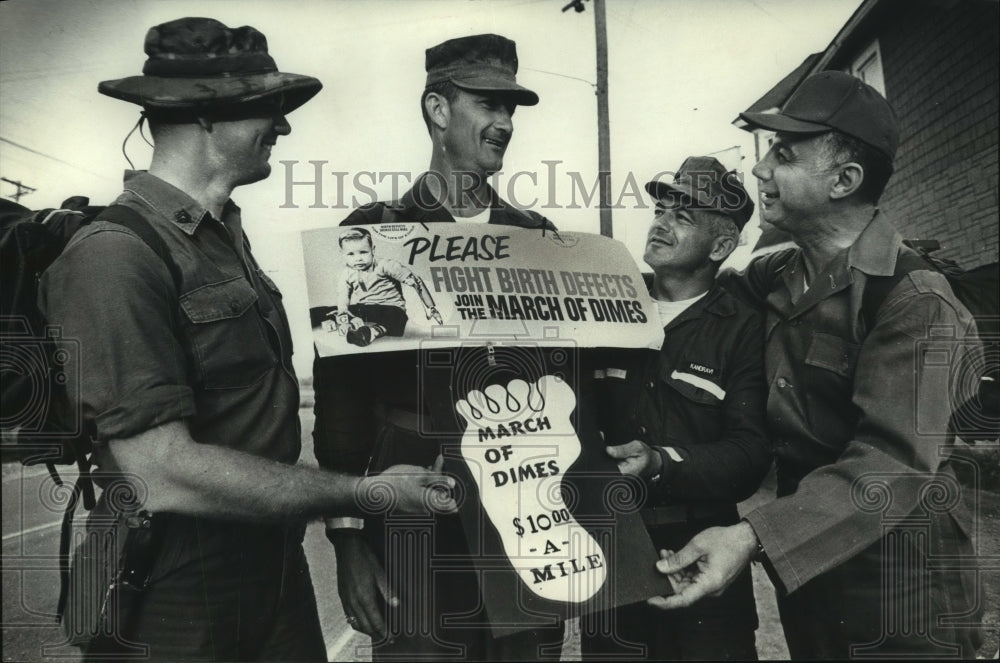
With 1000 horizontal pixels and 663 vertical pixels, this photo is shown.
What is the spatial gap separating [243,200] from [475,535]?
4.00 feet

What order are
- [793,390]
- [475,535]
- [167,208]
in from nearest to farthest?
[167,208], [475,535], [793,390]

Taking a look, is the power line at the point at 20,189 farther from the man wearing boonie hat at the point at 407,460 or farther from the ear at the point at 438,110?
the ear at the point at 438,110

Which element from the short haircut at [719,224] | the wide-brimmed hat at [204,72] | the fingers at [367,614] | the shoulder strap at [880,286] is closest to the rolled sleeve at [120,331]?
the wide-brimmed hat at [204,72]

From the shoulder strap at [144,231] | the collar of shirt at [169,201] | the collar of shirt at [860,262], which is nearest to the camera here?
the shoulder strap at [144,231]

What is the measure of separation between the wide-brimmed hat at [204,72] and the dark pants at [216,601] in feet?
3.86

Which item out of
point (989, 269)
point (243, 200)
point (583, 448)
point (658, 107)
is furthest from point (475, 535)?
point (989, 269)

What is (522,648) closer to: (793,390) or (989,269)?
(793,390)

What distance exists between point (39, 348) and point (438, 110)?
1.33 metres

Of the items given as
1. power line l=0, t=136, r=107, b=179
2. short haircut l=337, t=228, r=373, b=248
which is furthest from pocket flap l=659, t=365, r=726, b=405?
power line l=0, t=136, r=107, b=179

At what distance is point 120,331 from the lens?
161cm

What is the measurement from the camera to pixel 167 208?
1.82 meters

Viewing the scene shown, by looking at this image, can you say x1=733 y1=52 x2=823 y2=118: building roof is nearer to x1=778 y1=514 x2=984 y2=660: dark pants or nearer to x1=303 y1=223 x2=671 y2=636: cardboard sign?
x1=303 y1=223 x2=671 y2=636: cardboard sign

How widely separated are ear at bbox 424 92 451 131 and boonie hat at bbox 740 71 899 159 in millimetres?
983

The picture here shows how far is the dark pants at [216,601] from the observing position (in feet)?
5.87
